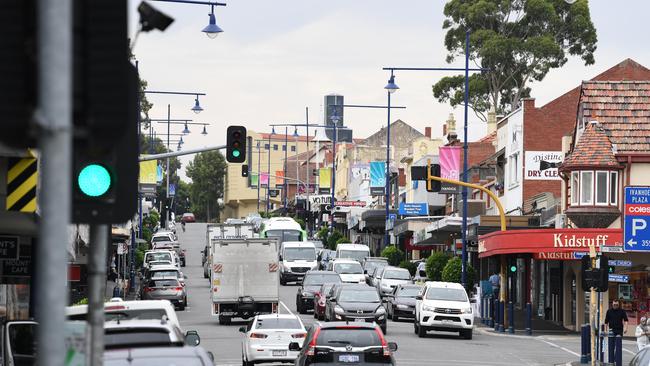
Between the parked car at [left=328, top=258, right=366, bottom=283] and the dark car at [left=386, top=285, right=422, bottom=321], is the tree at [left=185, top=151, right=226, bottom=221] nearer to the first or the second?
the parked car at [left=328, top=258, right=366, bottom=283]

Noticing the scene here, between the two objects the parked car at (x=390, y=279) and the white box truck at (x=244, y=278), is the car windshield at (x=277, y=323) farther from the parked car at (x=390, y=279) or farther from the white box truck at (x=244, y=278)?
the parked car at (x=390, y=279)

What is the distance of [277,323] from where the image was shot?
30672 millimetres

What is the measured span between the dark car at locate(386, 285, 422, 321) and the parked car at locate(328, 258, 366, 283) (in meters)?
9.51

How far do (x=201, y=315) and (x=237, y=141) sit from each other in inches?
810

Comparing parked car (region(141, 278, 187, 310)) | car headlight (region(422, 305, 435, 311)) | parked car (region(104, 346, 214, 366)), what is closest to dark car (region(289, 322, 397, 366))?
parked car (region(104, 346, 214, 366))

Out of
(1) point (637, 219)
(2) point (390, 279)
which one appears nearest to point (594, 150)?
(1) point (637, 219)

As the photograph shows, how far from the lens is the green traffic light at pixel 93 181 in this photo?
22.6 ft

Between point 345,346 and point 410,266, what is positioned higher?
point 410,266

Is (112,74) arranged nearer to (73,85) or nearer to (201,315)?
(73,85)

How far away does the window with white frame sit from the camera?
46.8 metres

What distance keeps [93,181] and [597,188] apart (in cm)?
4154

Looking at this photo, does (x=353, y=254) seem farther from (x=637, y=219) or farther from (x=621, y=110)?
(x=637, y=219)

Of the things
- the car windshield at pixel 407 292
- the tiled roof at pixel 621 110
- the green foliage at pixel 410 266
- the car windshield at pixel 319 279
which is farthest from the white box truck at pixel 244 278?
the green foliage at pixel 410 266

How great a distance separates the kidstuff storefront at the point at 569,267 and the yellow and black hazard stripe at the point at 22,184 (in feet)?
73.5
